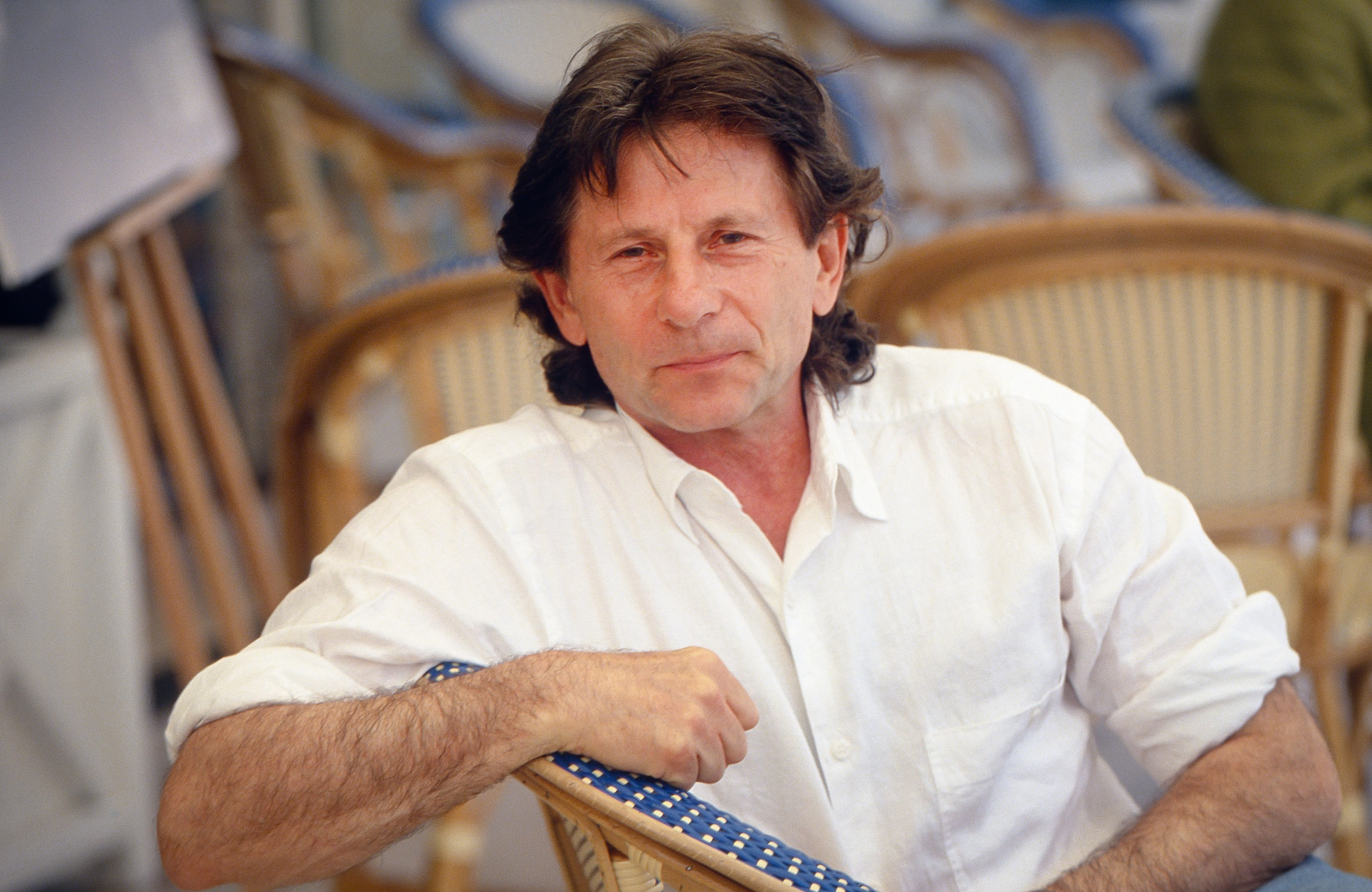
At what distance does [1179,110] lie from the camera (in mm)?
2461

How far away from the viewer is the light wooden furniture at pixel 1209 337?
1476mm

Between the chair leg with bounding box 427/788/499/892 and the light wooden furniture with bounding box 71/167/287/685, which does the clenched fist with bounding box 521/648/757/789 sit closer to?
the chair leg with bounding box 427/788/499/892

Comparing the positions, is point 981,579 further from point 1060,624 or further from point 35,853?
point 35,853

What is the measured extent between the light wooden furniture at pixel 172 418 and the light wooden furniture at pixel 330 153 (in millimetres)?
502

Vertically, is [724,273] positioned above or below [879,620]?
above

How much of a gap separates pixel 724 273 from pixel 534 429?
0.77 ft

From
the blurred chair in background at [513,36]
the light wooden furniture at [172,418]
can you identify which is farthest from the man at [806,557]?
the blurred chair in background at [513,36]

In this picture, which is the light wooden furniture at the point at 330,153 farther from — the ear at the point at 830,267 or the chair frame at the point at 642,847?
the chair frame at the point at 642,847

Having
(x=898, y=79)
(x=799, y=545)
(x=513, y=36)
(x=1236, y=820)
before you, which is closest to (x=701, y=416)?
(x=799, y=545)

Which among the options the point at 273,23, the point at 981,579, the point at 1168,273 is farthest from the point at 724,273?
the point at 273,23

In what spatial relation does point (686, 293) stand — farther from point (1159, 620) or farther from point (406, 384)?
point (406, 384)

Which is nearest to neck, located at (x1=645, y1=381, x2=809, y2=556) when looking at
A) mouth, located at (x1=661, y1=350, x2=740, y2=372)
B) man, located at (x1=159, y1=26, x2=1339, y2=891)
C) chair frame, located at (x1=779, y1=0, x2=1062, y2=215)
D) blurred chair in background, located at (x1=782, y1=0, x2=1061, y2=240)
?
man, located at (x1=159, y1=26, x2=1339, y2=891)

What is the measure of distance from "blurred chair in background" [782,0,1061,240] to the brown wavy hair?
4.01 feet

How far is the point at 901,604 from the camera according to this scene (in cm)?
105
